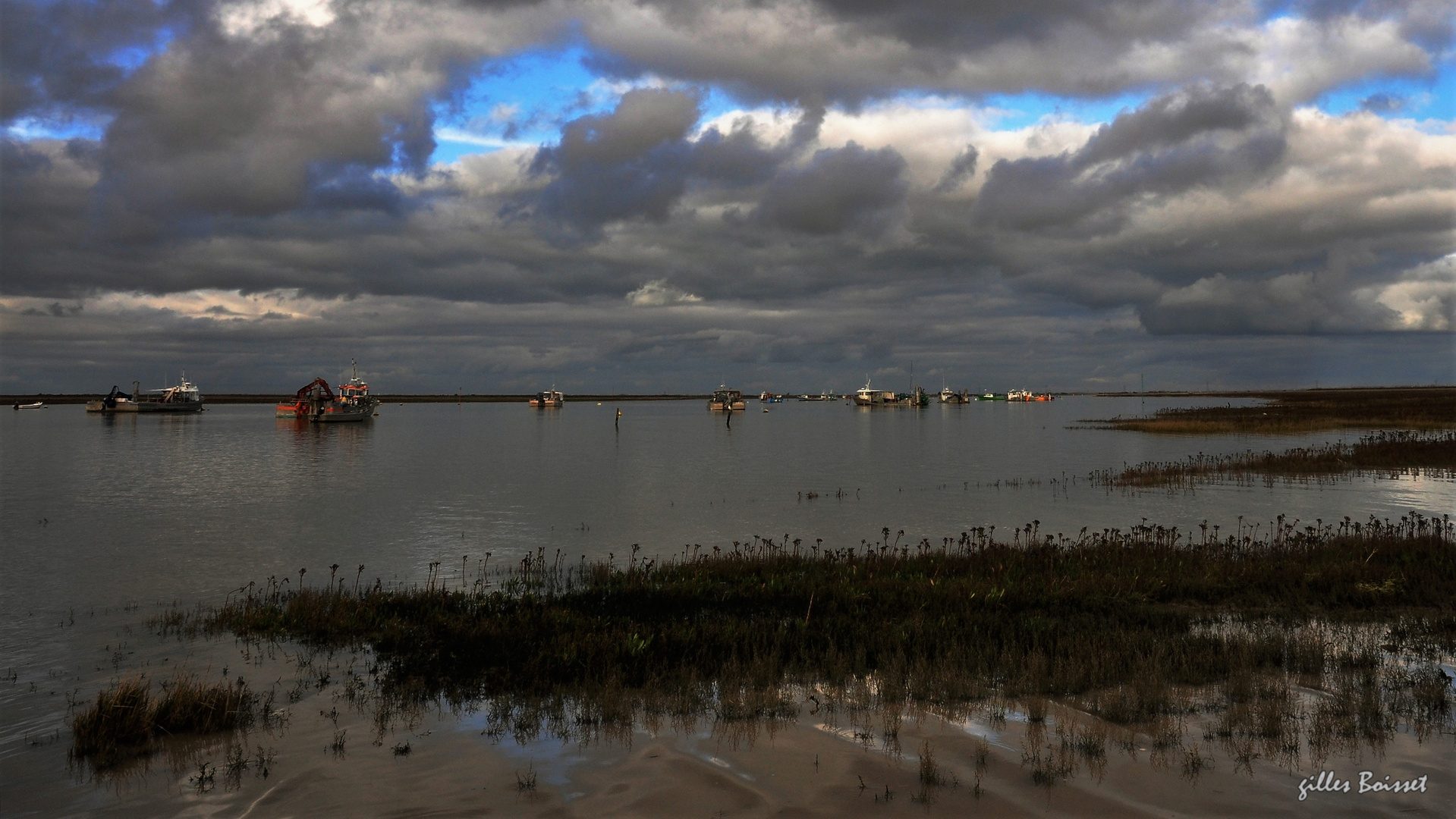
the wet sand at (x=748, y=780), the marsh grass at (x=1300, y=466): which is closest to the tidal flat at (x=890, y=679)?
the wet sand at (x=748, y=780)

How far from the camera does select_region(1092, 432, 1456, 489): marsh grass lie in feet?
129

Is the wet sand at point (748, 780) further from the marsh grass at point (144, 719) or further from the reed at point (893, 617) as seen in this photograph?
the reed at point (893, 617)

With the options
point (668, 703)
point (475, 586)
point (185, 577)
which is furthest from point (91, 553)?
point (668, 703)

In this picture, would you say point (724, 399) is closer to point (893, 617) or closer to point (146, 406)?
point (146, 406)

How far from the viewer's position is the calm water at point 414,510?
1546 cm

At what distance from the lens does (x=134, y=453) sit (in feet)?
219

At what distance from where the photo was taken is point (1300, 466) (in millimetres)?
41656

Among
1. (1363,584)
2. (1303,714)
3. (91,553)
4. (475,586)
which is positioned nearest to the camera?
(1303,714)

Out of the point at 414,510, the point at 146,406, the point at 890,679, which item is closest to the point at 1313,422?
the point at 414,510

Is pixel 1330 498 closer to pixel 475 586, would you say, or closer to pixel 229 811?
pixel 475 586

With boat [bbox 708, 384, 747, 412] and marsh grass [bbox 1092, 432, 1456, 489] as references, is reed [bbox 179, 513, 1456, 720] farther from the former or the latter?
boat [bbox 708, 384, 747, 412]

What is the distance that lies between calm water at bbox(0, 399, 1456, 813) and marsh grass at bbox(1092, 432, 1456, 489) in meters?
2.80

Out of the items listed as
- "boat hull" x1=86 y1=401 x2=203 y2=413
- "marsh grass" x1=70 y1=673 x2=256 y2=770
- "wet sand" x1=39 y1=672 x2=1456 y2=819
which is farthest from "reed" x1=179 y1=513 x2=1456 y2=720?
"boat hull" x1=86 y1=401 x2=203 y2=413

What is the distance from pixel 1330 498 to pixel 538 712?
112 feet
